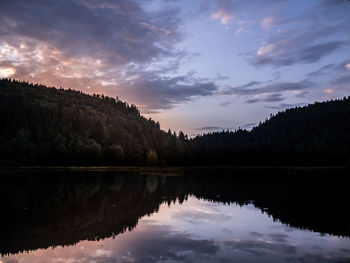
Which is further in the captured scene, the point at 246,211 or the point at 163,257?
the point at 246,211

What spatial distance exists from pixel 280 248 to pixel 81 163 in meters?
159

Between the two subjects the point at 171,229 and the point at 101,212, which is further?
the point at 101,212

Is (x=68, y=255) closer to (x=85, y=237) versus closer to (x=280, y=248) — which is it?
(x=85, y=237)

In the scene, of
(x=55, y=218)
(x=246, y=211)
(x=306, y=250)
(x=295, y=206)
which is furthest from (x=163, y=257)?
(x=295, y=206)

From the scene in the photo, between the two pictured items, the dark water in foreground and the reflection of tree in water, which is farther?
the reflection of tree in water

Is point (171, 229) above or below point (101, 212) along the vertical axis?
below

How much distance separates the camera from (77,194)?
57.4 m

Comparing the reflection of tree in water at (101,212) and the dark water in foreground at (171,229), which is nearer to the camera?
the dark water in foreground at (171,229)

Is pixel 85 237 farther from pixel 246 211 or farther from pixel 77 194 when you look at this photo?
pixel 77 194

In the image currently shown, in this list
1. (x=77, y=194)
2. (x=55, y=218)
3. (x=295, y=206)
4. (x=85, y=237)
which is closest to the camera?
(x=85, y=237)

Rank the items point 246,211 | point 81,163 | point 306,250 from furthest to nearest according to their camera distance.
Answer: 1. point 81,163
2. point 246,211
3. point 306,250

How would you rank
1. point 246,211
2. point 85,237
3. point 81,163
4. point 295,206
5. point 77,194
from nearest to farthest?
point 85,237
point 246,211
point 295,206
point 77,194
point 81,163

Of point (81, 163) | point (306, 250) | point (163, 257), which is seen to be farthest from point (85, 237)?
point (81, 163)

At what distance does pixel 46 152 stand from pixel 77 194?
437 ft
